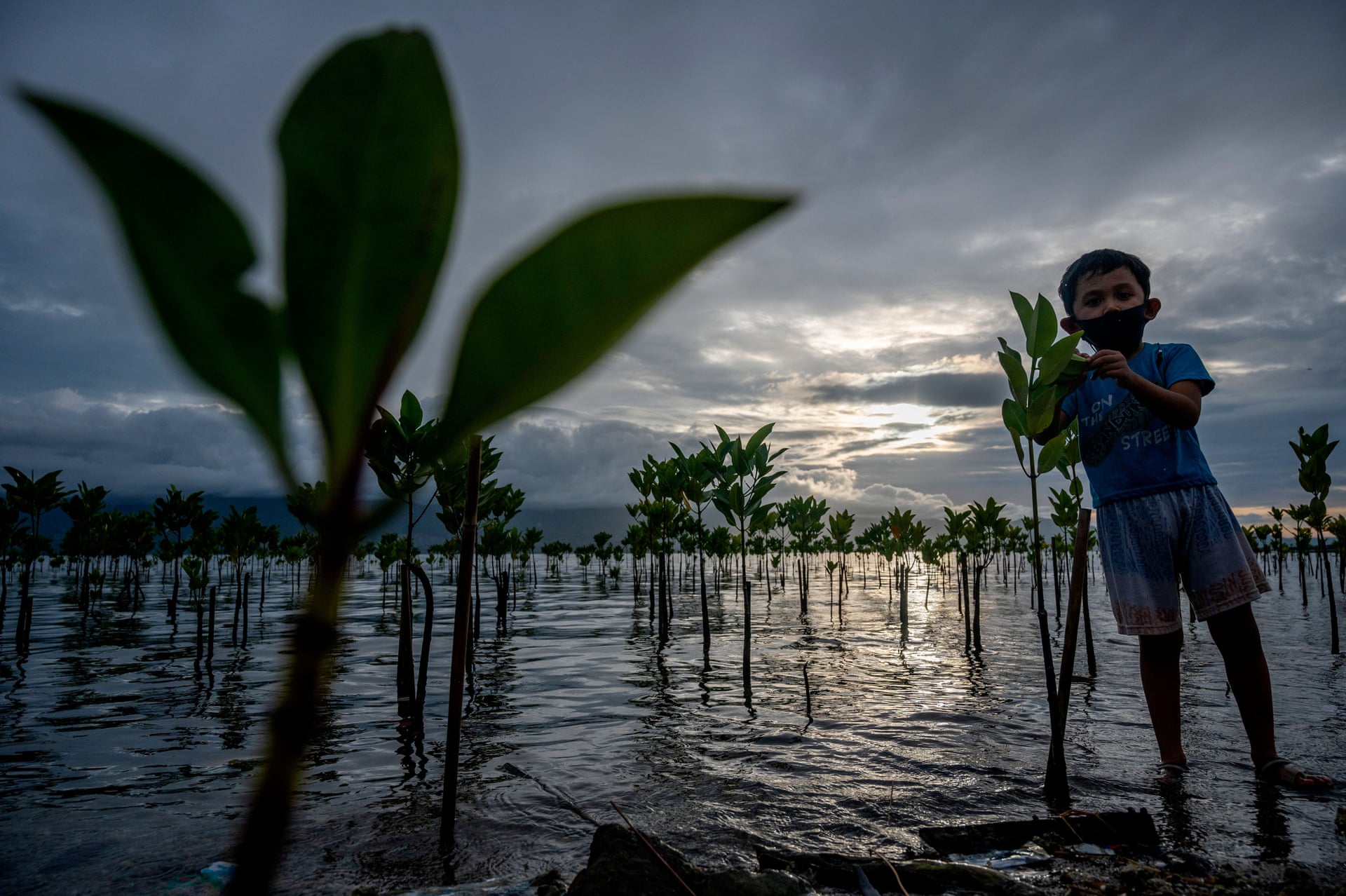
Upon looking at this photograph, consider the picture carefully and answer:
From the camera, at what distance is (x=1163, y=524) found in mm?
3459

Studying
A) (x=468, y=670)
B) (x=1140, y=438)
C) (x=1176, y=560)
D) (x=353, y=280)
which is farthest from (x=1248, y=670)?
(x=468, y=670)

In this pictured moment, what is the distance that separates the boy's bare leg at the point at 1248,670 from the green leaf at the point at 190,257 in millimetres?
4252

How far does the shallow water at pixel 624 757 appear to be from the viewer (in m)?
3.11

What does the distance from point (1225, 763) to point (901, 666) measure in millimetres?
3756

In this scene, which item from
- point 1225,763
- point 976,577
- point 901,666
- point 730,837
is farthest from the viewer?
point 976,577

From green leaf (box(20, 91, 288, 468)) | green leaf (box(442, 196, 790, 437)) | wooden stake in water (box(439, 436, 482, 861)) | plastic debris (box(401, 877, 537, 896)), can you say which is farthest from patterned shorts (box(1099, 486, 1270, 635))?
green leaf (box(20, 91, 288, 468))

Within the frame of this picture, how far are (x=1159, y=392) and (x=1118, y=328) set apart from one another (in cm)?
51

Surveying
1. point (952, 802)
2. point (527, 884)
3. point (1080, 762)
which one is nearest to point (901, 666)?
point (1080, 762)

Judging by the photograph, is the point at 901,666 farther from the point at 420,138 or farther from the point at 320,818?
the point at 420,138

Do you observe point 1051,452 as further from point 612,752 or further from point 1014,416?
point 612,752

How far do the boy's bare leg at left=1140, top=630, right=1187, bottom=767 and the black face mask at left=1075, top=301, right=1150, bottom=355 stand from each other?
1549mm

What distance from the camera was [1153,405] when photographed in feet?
10.6

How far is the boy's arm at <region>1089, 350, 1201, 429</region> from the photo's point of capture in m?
3.00

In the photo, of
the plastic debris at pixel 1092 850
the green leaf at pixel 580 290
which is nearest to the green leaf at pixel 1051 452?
the plastic debris at pixel 1092 850
